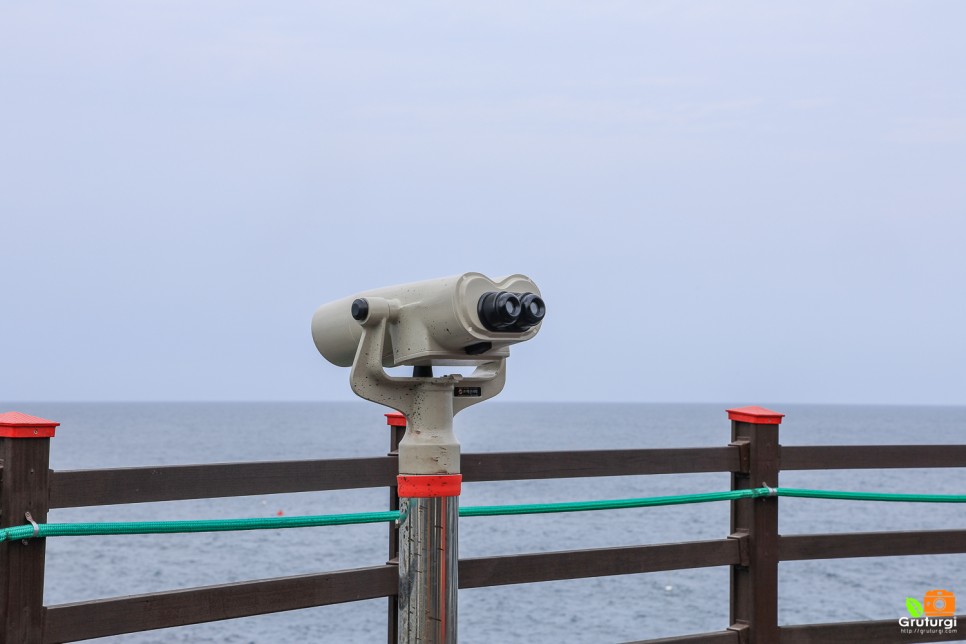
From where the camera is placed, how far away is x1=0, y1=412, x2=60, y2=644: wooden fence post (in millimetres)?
2658

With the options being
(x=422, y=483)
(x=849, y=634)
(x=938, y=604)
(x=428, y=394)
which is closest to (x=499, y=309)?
(x=428, y=394)

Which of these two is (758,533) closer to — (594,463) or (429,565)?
(594,463)

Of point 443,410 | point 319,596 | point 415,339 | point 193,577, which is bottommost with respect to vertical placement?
point 193,577

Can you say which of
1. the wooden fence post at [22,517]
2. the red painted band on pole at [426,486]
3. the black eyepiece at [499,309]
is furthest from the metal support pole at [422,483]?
the wooden fence post at [22,517]

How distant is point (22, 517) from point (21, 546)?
7cm

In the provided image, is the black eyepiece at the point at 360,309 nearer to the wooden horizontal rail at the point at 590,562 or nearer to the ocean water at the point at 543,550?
the wooden horizontal rail at the point at 590,562

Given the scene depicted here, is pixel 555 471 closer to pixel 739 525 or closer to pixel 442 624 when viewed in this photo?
pixel 739 525

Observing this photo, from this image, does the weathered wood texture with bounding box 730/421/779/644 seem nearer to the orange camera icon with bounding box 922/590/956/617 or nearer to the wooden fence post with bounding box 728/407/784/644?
the wooden fence post with bounding box 728/407/784/644

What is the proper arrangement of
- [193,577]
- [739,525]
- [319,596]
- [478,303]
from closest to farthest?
[478,303] → [319,596] → [739,525] → [193,577]

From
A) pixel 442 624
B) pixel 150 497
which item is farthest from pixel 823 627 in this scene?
pixel 150 497

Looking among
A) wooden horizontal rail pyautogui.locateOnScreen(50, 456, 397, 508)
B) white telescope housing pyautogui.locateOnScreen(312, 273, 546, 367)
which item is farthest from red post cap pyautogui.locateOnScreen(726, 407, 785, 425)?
white telescope housing pyautogui.locateOnScreen(312, 273, 546, 367)

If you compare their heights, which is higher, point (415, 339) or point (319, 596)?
point (415, 339)

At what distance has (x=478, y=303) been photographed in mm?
2551

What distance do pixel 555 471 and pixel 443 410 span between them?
3.50 ft
